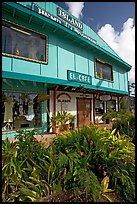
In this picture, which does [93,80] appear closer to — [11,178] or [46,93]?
[46,93]

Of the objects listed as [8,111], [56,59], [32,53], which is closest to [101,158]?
[8,111]

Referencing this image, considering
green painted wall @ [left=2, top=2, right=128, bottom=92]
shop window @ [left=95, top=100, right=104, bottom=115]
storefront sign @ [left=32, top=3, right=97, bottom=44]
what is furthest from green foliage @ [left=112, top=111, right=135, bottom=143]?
shop window @ [left=95, top=100, right=104, bottom=115]

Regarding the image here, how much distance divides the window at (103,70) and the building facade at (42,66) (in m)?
0.17

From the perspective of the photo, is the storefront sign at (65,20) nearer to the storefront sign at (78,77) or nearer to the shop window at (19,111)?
the storefront sign at (78,77)

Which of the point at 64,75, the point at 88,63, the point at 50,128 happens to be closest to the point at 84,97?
the point at 88,63

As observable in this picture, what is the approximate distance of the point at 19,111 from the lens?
33.3 ft

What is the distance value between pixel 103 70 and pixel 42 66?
24.8 feet

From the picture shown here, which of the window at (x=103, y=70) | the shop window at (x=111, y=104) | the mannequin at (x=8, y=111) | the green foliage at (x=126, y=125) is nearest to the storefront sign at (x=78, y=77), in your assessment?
the window at (x=103, y=70)

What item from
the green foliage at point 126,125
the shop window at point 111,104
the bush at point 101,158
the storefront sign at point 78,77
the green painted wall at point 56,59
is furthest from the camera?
the shop window at point 111,104

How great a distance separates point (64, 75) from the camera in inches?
452

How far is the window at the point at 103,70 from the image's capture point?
15.2 m

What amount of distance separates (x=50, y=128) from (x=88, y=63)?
20.7ft

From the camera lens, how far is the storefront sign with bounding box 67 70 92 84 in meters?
11.7

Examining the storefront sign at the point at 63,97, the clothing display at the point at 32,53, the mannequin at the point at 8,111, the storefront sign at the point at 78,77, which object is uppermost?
the clothing display at the point at 32,53
